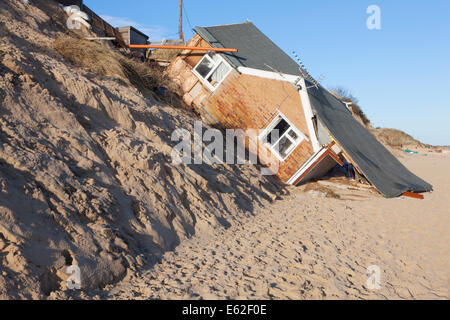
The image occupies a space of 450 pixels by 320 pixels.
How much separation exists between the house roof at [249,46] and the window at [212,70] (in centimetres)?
36

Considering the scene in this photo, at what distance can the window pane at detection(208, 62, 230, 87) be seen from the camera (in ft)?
43.4

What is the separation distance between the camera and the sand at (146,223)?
3838 mm

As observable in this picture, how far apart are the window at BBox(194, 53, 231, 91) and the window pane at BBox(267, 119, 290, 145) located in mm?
2853

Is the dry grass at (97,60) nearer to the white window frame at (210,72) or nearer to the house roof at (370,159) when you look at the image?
the white window frame at (210,72)

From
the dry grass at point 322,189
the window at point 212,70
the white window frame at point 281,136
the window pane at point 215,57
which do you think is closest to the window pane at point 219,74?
the window at point 212,70

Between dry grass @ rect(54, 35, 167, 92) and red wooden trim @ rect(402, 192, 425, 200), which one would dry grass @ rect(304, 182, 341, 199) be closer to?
red wooden trim @ rect(402, 192, 425, 200)

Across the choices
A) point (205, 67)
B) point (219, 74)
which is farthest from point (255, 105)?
point (205, 67)

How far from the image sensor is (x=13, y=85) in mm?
5727

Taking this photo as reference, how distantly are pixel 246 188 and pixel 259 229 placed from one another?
2.18 m

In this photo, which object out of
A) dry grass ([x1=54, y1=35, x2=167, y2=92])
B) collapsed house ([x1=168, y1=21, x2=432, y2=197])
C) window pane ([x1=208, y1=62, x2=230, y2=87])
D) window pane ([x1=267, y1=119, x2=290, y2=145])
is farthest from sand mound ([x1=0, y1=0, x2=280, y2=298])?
window pane ([x1=208, y1=62, x2=230, y2=87])

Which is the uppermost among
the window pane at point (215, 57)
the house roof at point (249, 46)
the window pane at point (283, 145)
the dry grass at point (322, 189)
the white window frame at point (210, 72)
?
the house roof at point (249, 46)

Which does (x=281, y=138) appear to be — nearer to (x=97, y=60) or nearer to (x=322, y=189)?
(x=322, y=189)
